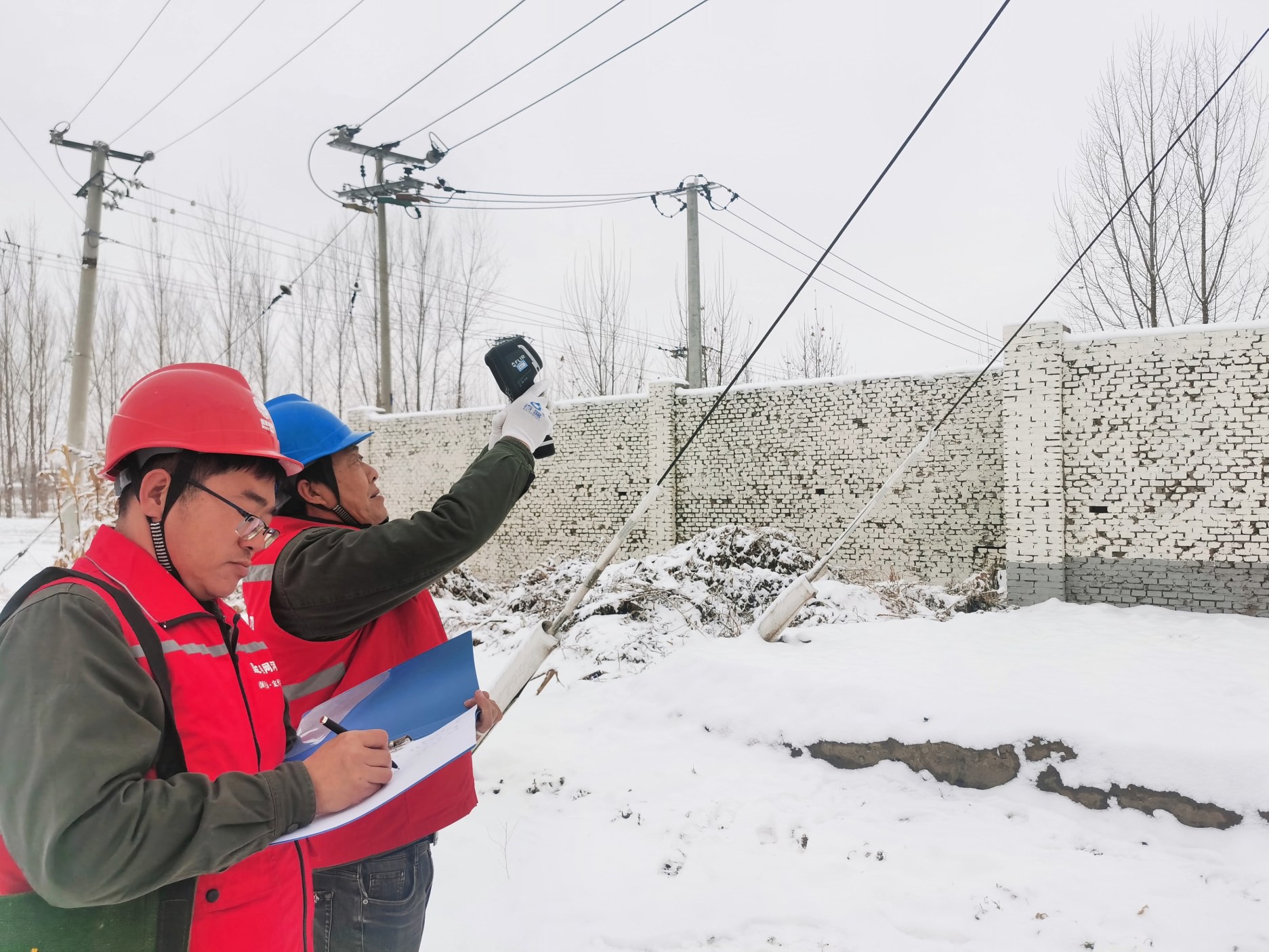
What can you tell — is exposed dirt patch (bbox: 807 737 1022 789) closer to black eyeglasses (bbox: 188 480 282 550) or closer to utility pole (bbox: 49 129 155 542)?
black eyeglasses (bbox: 188 480 282 550)

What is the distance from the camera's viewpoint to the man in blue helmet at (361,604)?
1497 millimetres

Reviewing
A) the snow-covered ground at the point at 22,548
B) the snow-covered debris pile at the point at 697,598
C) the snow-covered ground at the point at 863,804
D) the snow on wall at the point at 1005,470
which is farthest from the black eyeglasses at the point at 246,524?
the snow-covered ground at the point at 22,548

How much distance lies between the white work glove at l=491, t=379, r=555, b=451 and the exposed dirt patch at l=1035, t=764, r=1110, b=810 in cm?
353

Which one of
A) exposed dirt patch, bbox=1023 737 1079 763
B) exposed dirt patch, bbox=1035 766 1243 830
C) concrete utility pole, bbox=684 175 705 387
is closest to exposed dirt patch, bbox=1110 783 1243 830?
exposed dirt patch, bbox=1035 766 1243 830

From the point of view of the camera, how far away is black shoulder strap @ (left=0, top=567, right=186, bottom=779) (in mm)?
945

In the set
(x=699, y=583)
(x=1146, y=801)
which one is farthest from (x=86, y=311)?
(x=1146, y=801)

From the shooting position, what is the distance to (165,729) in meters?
0.97

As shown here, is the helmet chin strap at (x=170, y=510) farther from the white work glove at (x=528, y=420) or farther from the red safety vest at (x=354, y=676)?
the white work glove at (x=528, y=420)

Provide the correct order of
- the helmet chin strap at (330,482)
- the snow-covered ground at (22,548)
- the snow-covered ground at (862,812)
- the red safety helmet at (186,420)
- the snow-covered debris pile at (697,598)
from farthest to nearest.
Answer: the snow-covered ground at (22,548) < the snow-covered debris pile at (697,598) < the snow-covered ground at (862,812) < the helmet chin strap at (330,482) < the red safety helmet at (186,420)

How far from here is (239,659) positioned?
1.15 meters

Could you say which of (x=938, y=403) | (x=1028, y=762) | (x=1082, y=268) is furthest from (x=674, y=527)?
(x=1082, y=268)

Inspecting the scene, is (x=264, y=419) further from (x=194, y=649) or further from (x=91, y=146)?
(x=91, y=146)

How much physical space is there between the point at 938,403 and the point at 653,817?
664 cm

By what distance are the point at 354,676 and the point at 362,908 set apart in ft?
1.54
